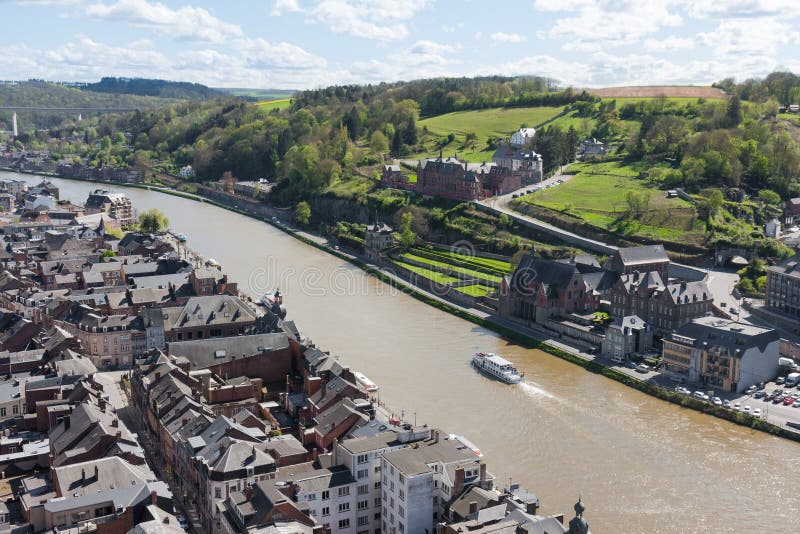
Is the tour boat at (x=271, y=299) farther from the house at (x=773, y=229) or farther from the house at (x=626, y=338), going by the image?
the house at (x=773, y=229)

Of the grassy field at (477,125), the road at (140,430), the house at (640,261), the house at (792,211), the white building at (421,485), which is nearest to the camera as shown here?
the white building at (421,485)

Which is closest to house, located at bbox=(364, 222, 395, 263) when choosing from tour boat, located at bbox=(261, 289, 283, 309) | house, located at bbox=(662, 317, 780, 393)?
tour boat, located at bbox=(261, 289, 283, 309)

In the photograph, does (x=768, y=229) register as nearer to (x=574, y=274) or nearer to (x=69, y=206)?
(x=574, y=274)

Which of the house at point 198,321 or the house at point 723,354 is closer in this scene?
the house at point 723,354

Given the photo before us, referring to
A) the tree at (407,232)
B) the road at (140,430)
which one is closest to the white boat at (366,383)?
the road at (140,430)

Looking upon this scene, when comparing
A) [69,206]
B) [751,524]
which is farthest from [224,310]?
[69,206]

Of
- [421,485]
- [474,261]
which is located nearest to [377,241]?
[474,261]

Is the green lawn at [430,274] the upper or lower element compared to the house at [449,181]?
lower

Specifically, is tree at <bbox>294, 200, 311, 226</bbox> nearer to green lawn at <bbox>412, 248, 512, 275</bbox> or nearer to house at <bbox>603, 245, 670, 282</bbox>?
green lawn at <bbox>412, 248, 512, 275</bbox>
